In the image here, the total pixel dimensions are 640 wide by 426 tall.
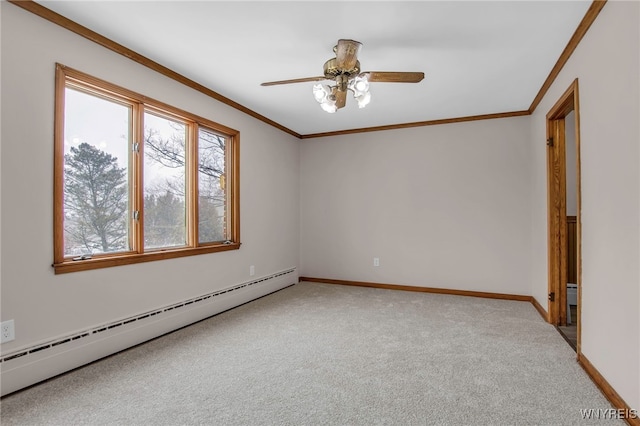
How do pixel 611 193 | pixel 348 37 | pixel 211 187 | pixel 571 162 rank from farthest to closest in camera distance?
pixel 571 162
pixel 211 187
pixel 348 37
pixel 611 193

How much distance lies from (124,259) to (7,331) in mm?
787

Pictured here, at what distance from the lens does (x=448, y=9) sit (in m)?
2.06

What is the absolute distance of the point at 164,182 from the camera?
10.2ft

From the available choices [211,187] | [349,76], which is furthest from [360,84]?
[211,187]

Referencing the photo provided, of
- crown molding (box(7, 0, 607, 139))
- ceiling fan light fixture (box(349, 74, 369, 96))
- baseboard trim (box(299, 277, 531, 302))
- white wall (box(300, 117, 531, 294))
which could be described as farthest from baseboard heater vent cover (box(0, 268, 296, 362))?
ceiling fan light fixture (box(349, 74, 369, 96))

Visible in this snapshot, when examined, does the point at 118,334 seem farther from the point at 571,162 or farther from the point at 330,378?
the point at 571,162

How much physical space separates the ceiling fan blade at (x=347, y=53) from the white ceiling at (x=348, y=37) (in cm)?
15

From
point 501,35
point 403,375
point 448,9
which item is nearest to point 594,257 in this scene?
point 403,375

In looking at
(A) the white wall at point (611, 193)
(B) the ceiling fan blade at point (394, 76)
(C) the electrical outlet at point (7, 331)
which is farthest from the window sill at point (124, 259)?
(A) the white wall at point (611, 193)

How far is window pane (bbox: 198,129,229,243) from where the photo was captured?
11.6ft

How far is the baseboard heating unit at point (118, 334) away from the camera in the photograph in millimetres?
2013

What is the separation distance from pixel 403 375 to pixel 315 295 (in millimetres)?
2267

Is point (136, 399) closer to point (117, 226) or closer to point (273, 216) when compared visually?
point (117, 226)

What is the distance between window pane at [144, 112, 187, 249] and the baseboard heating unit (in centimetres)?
61
